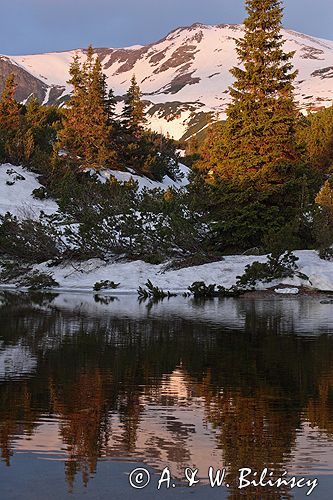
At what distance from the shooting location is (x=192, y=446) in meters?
6.26

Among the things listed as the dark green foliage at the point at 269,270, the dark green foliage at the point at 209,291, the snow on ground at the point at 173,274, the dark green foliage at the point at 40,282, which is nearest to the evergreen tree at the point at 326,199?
the snow on ground at the point at 173,274

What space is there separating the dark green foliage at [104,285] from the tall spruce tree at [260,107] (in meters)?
8.70

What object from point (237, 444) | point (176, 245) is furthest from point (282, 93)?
point (237, 444)

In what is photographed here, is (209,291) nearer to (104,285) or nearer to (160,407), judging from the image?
(104,285)

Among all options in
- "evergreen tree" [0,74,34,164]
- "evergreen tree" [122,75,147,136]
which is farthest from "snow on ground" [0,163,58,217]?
"evergreen tree" [122,75,147,136]

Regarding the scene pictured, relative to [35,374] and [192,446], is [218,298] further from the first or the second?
[192,446]

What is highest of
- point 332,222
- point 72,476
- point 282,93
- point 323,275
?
point 282,93

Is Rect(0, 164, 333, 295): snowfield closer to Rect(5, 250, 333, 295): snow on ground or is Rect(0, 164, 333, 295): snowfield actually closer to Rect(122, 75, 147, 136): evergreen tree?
Rect(5, 250, 333, 295): snow on ground

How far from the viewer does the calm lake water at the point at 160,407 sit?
17.7 ft

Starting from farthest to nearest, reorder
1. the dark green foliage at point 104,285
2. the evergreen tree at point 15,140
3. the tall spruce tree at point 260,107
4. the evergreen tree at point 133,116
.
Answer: the evergreen tree at point 133,116 < the evergreen tree at point 15,140 < the tall spruce tree at point 260,107 < the dark green foliage at point 104,285

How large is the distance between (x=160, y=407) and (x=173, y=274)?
64.4 ft

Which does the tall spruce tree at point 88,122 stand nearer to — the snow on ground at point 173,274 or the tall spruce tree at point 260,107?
the tall spruce tree at point 260,107

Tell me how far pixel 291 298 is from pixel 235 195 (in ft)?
25.2

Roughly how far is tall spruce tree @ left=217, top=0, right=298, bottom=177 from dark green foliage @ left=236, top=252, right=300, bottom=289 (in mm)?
7011
